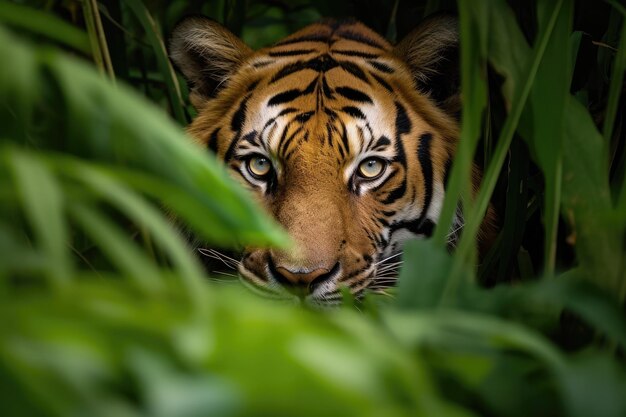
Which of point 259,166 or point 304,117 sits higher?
point 304,117

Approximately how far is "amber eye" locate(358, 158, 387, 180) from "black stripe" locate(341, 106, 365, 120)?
12cm

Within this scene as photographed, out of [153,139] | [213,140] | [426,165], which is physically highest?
[153,139]

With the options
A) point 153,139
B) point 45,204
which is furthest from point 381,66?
point 45,204

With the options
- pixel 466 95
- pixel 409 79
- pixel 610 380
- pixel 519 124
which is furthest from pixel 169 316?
pixel 409 79

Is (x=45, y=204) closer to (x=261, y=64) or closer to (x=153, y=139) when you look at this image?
(x=153, y=139)

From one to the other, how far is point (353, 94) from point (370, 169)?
231 mm

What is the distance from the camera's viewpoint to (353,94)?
2576 millimetres

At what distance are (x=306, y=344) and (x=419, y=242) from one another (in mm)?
526

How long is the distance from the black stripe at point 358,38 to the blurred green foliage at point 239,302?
1.20 meters

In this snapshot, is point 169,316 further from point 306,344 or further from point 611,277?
point 611,277

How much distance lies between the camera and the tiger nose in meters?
2.17

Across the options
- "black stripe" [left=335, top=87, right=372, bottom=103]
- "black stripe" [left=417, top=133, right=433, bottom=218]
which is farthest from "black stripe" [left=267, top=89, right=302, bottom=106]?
"black stripe" [left=417, top=133, right=433, bottom=218]

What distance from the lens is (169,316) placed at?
2.94ft

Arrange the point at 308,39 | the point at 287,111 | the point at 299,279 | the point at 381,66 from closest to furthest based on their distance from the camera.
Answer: the point at 299,279, the point at 287,111, the point at 381,66, the point at 308,39
